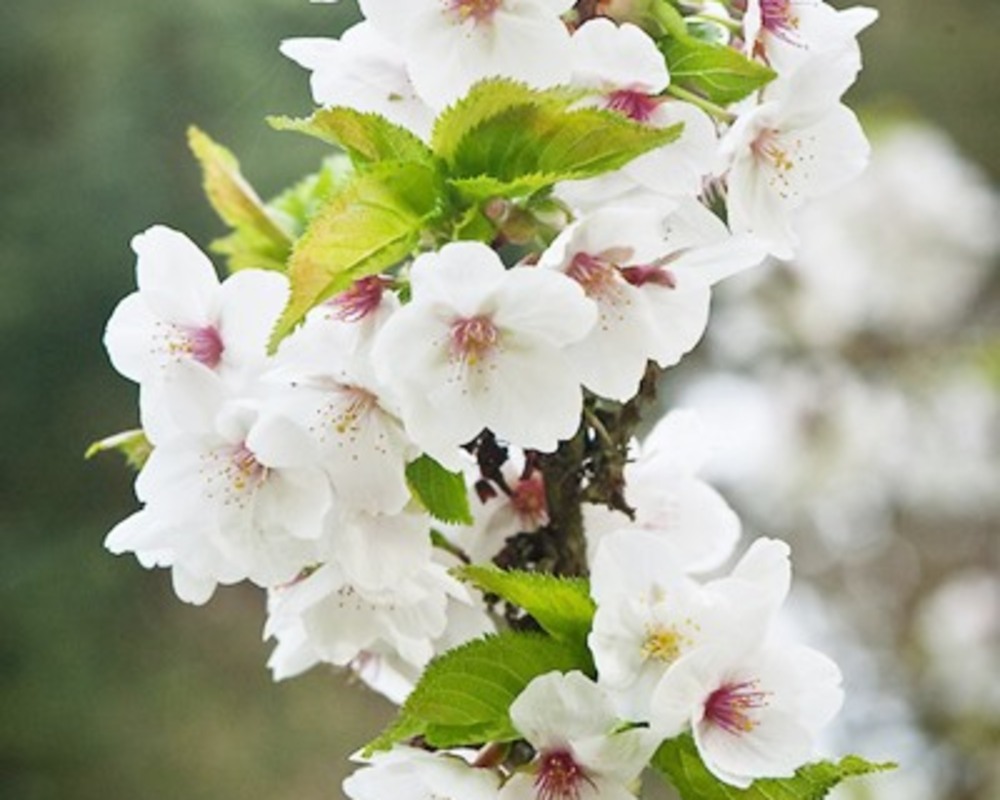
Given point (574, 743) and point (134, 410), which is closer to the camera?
point (574, 743)

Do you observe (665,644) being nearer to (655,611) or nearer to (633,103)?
(655,611)

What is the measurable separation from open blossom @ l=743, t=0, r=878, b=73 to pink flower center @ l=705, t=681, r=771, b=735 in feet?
0.59

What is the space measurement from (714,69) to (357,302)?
12 centimetres

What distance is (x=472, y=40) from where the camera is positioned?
0.50 meters

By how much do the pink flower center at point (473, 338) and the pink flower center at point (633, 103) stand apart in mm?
71

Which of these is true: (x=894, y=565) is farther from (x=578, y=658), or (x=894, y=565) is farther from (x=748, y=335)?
(x=578, y=658)

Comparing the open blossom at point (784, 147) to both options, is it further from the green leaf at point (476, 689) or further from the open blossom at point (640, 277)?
the green leaf at point (476, 689)

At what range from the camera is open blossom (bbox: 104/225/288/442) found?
515 millimetres

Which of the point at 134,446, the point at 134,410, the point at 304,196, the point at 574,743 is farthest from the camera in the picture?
the point at 134,410

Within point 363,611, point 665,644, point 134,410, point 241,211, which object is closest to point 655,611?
point 665,644

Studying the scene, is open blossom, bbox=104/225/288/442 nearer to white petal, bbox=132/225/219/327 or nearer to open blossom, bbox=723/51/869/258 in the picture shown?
white petal, bbox=132/225/219/327

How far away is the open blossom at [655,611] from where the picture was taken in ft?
1.58

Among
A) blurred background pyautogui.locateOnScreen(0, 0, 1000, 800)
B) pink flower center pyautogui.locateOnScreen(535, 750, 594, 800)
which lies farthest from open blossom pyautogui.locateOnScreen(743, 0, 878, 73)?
blurred background pyautogui.locateOnScreen(0, 0, 1000, 800)

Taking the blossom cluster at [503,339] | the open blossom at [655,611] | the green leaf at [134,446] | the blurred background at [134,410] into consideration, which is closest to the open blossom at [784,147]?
the blossom cluster at [503,339]
